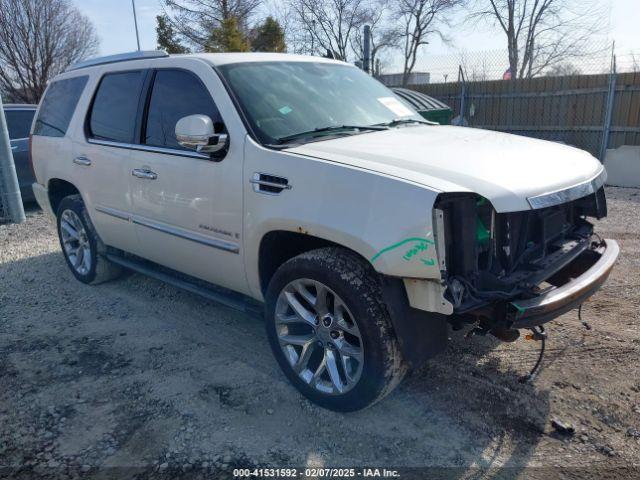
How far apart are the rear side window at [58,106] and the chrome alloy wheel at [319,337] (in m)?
3.14

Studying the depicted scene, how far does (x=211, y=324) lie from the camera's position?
4.32 metres

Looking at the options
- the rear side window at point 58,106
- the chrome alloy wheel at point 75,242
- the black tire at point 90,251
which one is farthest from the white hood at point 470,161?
the chrome alloy wheel at point 75,242

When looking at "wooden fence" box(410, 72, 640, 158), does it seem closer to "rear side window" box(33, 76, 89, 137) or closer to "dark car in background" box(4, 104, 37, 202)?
"dark car in background" box(4, 104, 37, 202)

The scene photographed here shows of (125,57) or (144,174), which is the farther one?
(125,57)

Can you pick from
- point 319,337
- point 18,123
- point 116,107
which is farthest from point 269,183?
point 18,123

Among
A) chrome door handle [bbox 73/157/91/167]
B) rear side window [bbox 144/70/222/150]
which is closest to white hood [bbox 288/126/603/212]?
rear side window [bbox 144/70/222/150]

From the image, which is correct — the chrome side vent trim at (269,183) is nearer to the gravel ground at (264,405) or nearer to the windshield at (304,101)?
the windshield at (304,101)

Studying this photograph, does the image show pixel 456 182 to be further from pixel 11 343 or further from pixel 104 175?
pixel 11 343

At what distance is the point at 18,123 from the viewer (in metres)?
8.97

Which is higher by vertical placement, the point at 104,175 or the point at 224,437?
the point at 104,175

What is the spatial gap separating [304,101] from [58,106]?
2950 millimetres

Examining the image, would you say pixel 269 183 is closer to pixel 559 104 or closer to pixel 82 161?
pixel 82 161

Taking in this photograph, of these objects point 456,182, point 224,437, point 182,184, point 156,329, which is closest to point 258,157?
point 182,184

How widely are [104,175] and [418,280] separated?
3.02m
